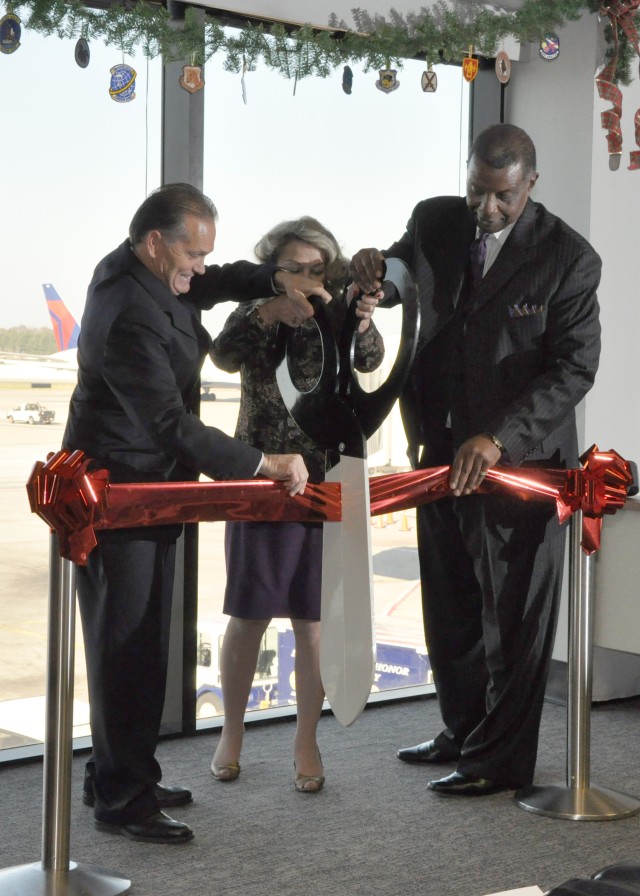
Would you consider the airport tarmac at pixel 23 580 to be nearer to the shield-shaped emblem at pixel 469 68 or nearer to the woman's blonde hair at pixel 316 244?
the woman's blonde hair at pixel 316 244

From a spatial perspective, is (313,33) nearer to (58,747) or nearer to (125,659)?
(125,659)

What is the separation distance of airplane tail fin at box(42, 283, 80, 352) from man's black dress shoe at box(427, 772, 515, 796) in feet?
5.07

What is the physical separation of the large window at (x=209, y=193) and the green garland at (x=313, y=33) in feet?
0.53

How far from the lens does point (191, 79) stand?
298cm

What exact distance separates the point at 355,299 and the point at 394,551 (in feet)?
5.00

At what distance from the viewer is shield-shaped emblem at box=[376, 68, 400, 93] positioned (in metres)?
3.31

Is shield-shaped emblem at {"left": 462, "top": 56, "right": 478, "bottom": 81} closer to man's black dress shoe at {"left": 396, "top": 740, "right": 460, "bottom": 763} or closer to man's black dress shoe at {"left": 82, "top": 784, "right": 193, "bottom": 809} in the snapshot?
man's black dress shoe at {"left": 396, "top": 740, "right": 460, "bottom": 763}

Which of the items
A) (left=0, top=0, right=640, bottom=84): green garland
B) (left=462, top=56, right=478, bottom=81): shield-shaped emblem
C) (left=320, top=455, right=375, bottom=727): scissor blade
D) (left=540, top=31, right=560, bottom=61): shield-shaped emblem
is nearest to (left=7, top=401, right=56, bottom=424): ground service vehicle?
(left=0, top=0, right=640, bottom=84): green garland

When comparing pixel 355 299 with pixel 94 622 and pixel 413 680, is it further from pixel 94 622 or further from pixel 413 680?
pixel 413 680

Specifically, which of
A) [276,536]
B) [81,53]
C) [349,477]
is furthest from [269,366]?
Answer: [81,53]

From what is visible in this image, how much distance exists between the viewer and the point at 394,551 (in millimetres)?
3830

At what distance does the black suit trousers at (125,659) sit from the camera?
249 cm

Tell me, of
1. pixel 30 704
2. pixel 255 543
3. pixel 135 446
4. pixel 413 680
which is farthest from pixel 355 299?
pixel 413 680

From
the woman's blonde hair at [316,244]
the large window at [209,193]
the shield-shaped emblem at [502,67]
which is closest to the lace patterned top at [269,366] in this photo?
the woman's blonde hair at [316,244]
